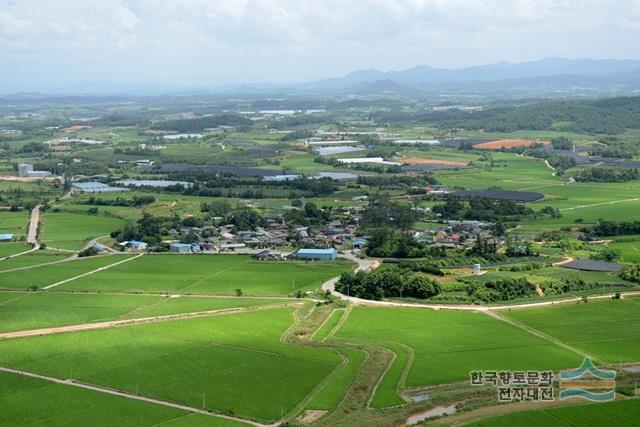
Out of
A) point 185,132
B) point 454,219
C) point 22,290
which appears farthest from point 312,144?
point 22,290

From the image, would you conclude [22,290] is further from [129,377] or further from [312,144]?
[312,144]

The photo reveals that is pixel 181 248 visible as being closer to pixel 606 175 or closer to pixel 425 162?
pixel 606 175

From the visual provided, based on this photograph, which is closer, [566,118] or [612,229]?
[612,229]

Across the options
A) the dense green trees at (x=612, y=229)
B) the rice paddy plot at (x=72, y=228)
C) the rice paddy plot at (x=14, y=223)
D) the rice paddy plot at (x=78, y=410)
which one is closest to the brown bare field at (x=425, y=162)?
the dense green trees at (x=612, y=229)

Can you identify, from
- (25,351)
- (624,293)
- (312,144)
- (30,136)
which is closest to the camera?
(25,351)

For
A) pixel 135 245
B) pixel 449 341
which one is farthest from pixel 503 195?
pixel 449 341

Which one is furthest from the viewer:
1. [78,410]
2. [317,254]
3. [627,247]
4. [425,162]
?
[425,162]

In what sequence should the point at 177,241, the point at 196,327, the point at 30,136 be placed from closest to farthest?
the point at 196,327 → the point at 177,241 → the point at 30,136
